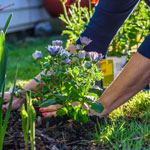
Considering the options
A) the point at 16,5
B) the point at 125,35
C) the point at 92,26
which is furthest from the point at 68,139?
the point at 16,5

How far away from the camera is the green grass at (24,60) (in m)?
3.33

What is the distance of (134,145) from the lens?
147 centimetres

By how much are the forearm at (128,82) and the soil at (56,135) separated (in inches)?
4.6

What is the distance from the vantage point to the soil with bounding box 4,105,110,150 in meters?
1.54

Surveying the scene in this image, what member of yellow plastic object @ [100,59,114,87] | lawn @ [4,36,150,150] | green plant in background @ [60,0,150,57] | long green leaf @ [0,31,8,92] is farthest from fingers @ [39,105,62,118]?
green plant in background @ [60,0,150,57]

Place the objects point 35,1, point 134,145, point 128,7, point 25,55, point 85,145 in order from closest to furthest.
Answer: point 134,145 → point 85,145 → point 128,7 → point 25,55 → point 35,1

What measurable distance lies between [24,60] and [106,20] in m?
2.37

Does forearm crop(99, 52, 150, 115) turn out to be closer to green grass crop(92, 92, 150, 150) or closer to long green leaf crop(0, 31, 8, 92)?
green grass crop(92, 92, 150, 150)

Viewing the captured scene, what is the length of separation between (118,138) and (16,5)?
444 cm

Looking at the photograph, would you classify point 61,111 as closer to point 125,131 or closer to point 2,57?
point 125,131

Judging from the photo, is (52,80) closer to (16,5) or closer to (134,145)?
(134,145)

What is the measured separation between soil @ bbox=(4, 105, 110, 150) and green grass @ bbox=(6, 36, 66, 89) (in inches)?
36.6

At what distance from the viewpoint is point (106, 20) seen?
84.0 inches

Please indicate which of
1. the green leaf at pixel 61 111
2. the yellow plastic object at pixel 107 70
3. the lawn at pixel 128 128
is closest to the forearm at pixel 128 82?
the lawn at pixel 128 128
